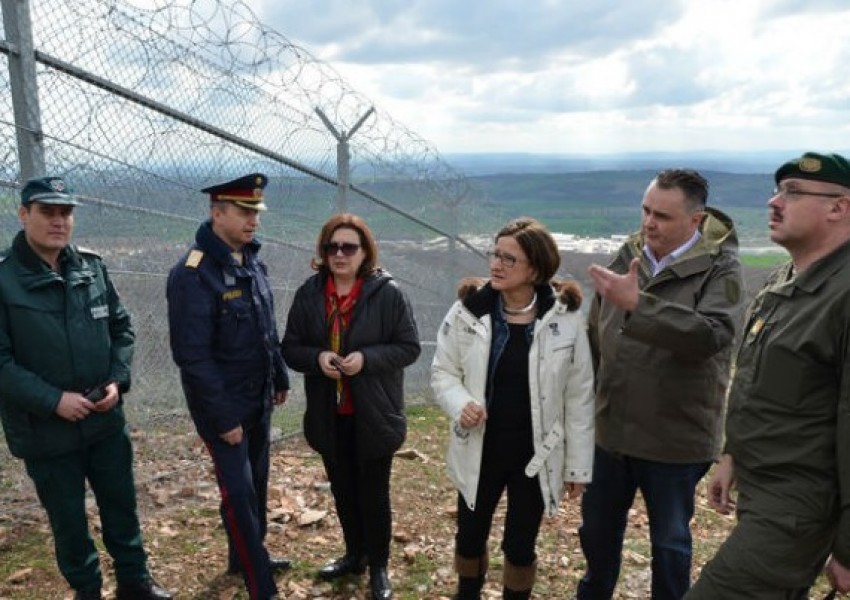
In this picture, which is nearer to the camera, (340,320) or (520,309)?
(520,309)

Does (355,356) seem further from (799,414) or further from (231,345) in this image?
(799,414)

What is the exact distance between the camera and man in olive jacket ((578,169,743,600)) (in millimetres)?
2871

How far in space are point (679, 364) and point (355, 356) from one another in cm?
147

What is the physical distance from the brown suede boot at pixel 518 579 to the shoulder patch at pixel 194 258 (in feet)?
6.48

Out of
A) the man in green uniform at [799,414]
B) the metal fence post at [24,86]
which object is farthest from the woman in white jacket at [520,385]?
the metal fence post at [24,86]

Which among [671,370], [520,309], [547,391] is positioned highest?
[520,309]

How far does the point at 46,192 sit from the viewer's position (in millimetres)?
3002

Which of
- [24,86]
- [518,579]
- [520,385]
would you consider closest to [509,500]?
[518,579]

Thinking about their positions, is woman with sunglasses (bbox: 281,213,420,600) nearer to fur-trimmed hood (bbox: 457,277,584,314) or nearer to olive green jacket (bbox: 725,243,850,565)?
fur-trimmed hood (bbox: 457,277,584,314)

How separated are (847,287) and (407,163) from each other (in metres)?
4.52

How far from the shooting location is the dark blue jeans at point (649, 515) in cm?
302

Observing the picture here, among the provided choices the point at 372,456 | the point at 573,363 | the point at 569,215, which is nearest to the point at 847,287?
the point at 573,363

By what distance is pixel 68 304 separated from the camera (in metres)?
3.07

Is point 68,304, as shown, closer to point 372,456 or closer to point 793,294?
point 372,456
